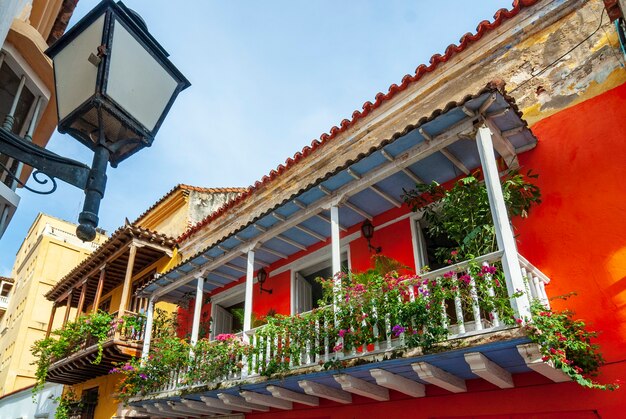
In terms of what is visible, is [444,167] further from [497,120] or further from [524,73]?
[524,73]

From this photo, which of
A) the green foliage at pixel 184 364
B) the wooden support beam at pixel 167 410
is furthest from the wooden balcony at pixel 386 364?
the wooden support beam at pixel 167 410

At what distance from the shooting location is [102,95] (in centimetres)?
227

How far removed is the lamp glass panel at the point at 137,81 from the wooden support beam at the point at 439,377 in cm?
426

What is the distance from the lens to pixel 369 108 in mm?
9844

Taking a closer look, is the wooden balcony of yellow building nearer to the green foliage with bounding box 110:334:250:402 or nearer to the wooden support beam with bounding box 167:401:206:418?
the green foliage with bounding box 110:334:250:402

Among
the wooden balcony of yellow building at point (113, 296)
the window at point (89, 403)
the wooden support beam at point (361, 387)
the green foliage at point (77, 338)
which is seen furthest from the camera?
the window at point (89, 403)

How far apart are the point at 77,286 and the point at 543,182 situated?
49.0ft

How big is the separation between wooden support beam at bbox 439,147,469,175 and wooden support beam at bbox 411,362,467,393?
308cm

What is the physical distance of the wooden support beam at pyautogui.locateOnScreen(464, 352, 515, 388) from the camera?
5.01m

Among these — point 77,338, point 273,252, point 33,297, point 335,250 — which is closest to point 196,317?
point 273,252

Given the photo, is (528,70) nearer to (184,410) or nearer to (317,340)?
(317,340)

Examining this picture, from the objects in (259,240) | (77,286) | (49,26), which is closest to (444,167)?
(259,240)

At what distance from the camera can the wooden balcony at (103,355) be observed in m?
11.5

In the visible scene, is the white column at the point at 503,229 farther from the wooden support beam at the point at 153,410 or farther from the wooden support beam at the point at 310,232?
the wooden support beam at the point at 153,410
